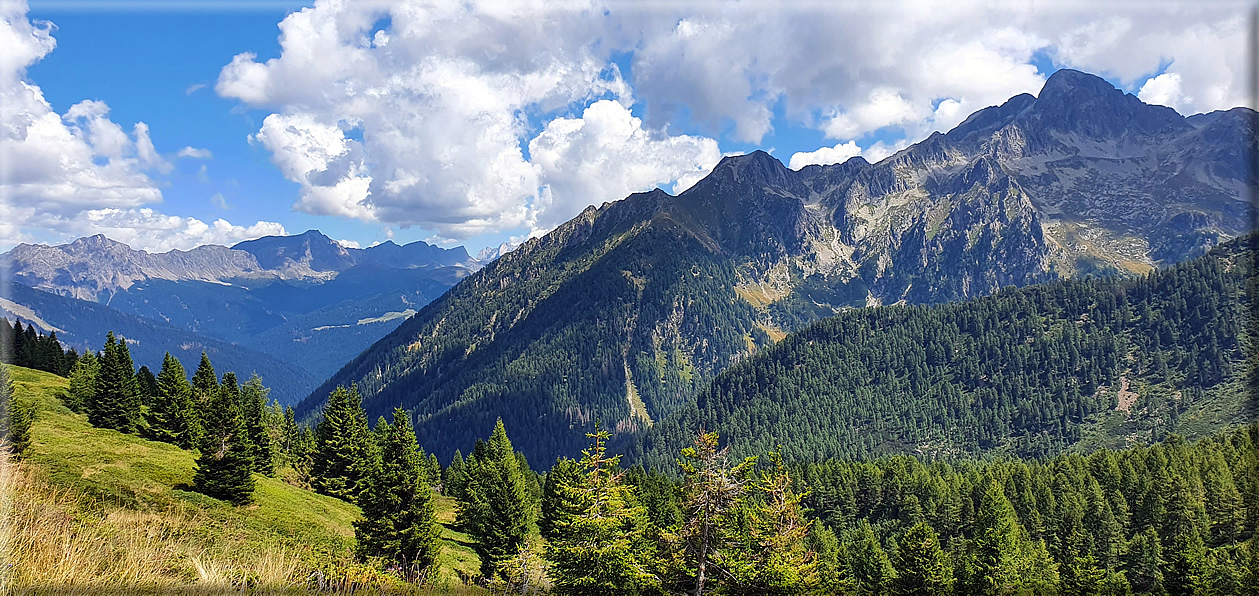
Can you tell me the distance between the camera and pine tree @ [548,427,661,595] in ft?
67.7

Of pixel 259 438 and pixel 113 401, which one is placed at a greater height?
pixel 113 401

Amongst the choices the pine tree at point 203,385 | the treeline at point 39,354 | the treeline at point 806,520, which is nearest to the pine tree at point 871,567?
the treeline at point 806,520

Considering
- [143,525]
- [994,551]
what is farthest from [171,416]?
[994,551]

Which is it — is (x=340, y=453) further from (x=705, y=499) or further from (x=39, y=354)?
(x=39, y=354)

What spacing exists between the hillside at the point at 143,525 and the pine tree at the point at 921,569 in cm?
3840

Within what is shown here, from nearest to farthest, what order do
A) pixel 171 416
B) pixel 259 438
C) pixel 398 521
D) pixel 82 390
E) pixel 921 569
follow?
pixel 398 521, pixel 921 569, pixel 171 416, pixel 82 390, pixel 259 438

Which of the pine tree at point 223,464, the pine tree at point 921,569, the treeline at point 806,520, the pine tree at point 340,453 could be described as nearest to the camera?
the treeline at point 806,520

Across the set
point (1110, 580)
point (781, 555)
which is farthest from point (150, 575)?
point (1110, 580)

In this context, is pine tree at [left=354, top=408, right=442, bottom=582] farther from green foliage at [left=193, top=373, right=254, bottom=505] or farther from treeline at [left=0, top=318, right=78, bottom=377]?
treeline at [left=0, top=318, right=78, bottom=377]

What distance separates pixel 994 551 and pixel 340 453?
70295mm

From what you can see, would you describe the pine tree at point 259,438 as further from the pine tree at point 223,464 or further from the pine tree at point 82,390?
the pine tree at point 223,464

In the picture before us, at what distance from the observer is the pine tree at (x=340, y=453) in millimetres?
59719

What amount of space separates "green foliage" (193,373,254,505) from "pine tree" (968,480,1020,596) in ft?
198

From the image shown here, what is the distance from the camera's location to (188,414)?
53.0 metres
